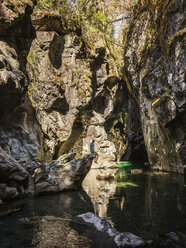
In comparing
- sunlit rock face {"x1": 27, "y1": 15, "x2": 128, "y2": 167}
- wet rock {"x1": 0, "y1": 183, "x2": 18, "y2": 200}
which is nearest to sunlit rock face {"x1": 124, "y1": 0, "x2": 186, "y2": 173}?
sunlit rock face {"x1": 27, "y1": 15, "x2": 128, "y2": 167}

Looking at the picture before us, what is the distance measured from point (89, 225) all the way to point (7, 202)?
10.2 ft

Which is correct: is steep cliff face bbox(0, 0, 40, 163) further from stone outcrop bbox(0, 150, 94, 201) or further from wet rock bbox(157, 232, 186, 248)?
wet rock bbox(157, 232, 186, 248)

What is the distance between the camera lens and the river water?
131 inches

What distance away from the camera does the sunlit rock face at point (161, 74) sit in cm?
1068

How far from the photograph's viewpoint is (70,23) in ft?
57.7

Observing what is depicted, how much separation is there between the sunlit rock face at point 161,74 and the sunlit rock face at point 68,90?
13.8 feet

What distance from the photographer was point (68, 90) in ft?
54.9

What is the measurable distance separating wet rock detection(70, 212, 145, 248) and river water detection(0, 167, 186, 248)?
147mm

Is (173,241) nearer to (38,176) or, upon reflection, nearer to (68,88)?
(38,176)

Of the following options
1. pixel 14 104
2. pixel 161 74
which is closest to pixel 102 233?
pixel 14 104

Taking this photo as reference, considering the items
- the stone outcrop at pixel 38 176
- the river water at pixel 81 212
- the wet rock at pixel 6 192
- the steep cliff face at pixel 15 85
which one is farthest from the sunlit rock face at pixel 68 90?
the river water at pixel 81 212

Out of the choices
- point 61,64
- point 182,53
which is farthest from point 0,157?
point 61,64

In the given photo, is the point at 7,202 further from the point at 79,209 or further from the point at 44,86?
the point at 44,86

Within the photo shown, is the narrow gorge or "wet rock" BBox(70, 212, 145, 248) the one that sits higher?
the narrow gorge
